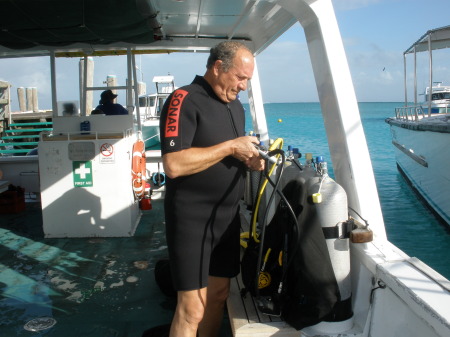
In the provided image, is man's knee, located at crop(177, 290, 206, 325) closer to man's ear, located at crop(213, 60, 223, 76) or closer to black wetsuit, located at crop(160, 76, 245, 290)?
black wetsuit, located at crop(160, 76, 245, 290)

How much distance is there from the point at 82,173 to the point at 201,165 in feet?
10.8

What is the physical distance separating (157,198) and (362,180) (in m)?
4.64

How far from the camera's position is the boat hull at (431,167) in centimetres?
788

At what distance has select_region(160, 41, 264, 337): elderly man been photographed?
1.95 meters

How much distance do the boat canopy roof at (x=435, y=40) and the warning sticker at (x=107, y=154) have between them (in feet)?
25.0

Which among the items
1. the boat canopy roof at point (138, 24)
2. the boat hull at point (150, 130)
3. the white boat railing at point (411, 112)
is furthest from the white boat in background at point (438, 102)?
the boat hull at point (150, 130)

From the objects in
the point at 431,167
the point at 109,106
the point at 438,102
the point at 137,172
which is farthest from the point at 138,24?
the point at 438,102

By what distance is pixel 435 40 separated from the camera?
434 inches

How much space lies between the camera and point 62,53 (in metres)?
6.30

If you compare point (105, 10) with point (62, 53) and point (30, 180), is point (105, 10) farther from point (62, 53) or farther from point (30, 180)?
point (30, 180)

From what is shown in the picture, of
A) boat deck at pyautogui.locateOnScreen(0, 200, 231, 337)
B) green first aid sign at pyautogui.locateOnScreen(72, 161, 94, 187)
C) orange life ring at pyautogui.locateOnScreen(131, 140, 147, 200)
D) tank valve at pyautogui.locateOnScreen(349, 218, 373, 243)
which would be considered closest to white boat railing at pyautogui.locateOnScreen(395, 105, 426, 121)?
orange life ring at pyautogui.locateOnScreen(131, 140, 147, 200)

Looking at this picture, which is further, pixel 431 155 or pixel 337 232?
pixel 431 155

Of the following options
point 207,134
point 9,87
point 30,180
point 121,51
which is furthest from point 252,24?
point 9,87

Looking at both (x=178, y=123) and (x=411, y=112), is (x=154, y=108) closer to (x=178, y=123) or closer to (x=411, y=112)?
(x=411, y=112)
